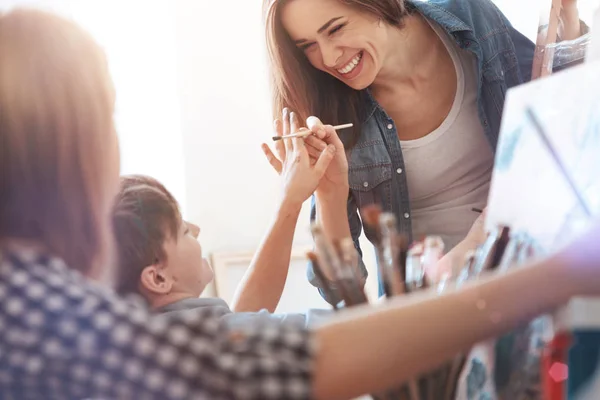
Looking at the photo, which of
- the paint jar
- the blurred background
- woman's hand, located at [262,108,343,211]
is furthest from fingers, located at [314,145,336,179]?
the blurred background

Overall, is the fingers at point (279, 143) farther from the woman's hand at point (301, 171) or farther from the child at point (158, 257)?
the child at point (158, 257)

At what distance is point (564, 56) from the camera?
1156mm

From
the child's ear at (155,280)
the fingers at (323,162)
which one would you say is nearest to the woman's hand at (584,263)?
the child's ear at (155,280)

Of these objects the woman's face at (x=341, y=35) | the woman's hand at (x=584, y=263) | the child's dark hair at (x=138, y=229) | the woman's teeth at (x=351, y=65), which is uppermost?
the woman's face at (x=341, y=35)

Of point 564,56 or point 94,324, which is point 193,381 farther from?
point 564,56

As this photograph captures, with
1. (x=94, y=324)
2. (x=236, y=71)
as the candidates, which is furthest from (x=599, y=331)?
(x=236, y=71)

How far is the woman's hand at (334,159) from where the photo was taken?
1152 millimetres

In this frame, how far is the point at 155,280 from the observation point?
36.2 inches

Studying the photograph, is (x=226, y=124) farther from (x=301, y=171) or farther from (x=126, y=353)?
(x=126, y=353)

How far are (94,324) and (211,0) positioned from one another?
1977 mm

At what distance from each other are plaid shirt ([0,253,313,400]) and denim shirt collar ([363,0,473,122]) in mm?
934

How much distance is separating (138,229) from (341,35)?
0.56m

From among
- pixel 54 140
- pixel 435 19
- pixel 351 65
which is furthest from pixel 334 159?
pixel 54 140

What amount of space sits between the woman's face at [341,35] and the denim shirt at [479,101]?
10 cm
